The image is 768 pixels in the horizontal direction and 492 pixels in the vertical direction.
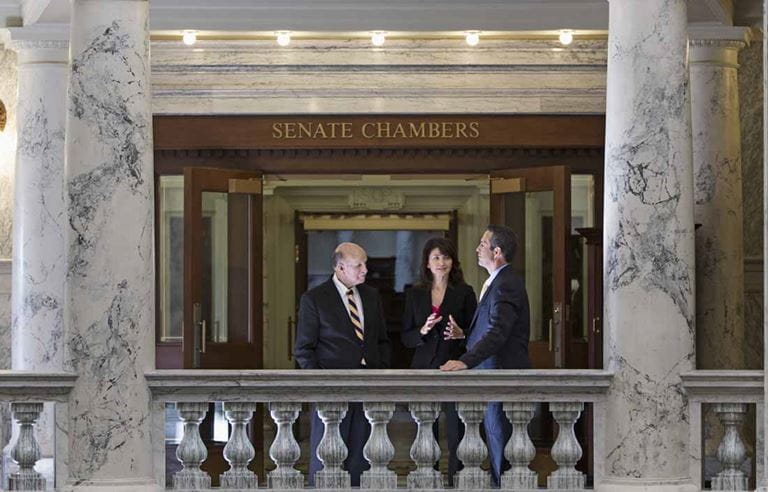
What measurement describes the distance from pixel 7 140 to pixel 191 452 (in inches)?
221

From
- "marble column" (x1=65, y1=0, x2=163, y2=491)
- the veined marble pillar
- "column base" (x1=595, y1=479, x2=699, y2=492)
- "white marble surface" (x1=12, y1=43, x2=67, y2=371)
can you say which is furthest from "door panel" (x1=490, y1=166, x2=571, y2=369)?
"marble column" (x1=65, y1=0, x2=163, y2=491)

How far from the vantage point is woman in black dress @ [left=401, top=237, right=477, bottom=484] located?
427 inches

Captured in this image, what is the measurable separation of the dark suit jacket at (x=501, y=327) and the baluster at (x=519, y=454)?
0.56 m

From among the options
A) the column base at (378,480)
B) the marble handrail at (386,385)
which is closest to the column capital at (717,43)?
the marble handrail at (386,385)

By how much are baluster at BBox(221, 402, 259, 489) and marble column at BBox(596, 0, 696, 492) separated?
6.42ft

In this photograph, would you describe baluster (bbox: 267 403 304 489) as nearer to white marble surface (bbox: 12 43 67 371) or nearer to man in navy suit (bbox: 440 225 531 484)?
man in navy suit (bbox: 440 225 531 484)

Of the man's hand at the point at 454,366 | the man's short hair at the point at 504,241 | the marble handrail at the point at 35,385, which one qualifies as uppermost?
the man's short hair at the point at 504,241

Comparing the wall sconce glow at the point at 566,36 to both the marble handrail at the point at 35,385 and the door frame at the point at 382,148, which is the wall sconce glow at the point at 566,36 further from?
the marble handrail at the point at 35,385

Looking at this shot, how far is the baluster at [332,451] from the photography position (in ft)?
31.5

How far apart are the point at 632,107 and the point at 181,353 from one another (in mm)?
6289

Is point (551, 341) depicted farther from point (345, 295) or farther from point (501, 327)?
point (501, 327)

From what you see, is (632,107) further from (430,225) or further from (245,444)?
(430,225)

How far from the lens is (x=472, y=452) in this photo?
31.5 ft

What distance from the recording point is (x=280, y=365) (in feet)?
65.1
